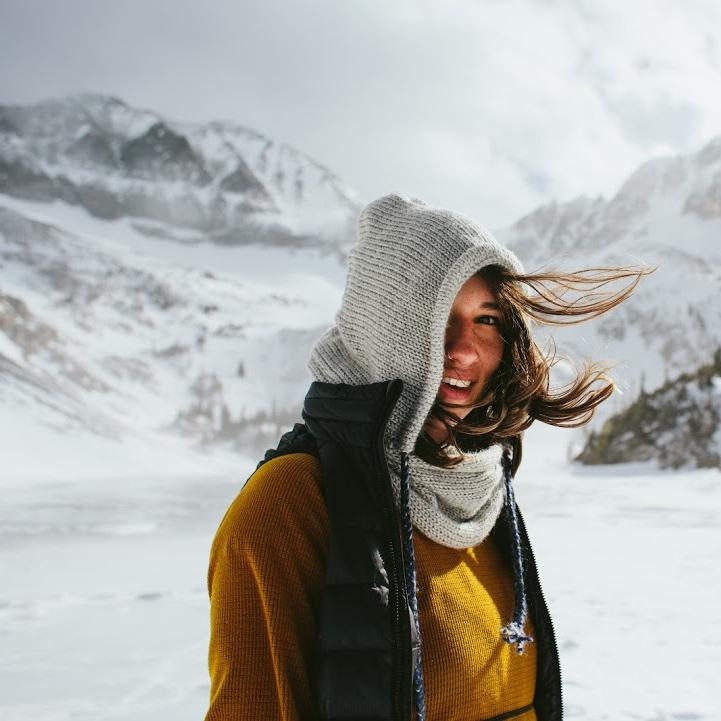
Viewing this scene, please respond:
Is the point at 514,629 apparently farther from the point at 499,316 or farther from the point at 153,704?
the point at 153,704

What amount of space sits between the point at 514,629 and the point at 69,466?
37.0 meters

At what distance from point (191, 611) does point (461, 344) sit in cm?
490

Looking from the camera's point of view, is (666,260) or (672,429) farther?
(666,260)

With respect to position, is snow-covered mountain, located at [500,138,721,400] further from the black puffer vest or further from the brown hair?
the black puffer vest

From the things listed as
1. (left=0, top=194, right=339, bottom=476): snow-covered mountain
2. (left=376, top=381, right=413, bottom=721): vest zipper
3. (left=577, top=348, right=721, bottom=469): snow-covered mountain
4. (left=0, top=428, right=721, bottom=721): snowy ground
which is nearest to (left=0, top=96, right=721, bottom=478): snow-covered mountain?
(left=0, top=194, right=339, bottom=476): snow-covered mountain

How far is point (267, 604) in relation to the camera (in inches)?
50.6

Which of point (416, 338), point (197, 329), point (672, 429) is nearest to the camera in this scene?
point (416, 338)

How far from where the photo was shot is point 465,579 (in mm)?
1660

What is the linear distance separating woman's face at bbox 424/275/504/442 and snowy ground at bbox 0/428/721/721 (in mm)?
2693

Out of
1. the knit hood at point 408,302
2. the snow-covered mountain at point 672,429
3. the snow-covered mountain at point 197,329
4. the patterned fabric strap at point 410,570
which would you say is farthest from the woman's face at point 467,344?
the snow-covered mountain at point 197,329

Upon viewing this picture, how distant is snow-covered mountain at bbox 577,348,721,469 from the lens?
67.1 ft

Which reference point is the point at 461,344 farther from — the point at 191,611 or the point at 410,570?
the point at 191,611

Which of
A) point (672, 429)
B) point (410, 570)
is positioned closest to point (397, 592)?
point (410, 570)

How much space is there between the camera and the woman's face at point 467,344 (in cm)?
173
